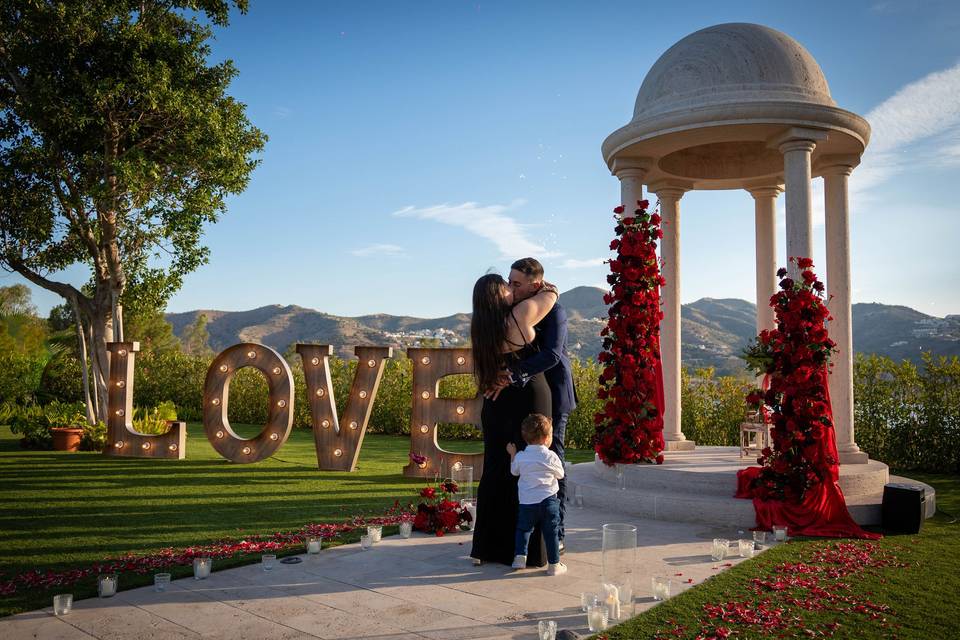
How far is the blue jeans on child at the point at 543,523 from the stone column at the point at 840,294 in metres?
5.32

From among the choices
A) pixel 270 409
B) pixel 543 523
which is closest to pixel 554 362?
pixel 543 523

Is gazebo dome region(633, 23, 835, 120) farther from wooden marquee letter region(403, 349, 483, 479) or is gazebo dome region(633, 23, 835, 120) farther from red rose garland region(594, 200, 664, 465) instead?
wooden marquee letter region(403, 349, 483, 479)

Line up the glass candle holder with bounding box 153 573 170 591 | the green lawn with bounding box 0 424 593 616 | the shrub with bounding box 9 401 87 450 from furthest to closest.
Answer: the shrub with bounding box 9 401 87 450 < the green lawn with bounding box 0 424 593 616 < the glass candle holder with bounding box 153 573 170 591

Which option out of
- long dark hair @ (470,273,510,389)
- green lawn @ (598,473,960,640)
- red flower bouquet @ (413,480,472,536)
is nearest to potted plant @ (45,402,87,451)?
red flower bouquet @ (413,480,472,536)

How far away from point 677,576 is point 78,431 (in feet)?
43.7

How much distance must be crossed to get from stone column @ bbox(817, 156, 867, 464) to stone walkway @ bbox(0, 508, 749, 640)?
3.84m

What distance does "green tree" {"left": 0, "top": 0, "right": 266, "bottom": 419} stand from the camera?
532 inches

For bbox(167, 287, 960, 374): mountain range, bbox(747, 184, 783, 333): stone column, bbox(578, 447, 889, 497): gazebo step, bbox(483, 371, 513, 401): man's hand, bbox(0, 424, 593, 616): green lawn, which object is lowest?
bbox(0, 424, 593, 616): green lawn

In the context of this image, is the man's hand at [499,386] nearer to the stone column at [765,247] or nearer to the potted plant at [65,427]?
the stone column at [765,247]

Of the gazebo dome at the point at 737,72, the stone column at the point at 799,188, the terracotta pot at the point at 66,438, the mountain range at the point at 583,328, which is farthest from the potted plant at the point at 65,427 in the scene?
the mountain range at the point at 583,328

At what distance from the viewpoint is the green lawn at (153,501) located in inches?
260

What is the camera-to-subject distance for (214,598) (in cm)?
502

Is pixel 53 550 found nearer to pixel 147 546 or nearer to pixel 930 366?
pixel 147 546

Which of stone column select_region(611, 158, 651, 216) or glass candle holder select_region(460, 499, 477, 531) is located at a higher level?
stone column select_region(611, 158, 651, 216)
